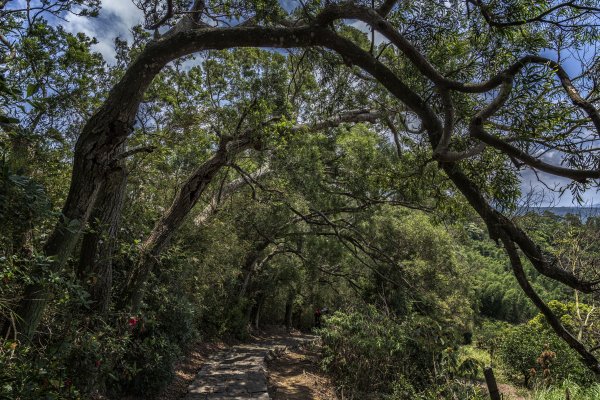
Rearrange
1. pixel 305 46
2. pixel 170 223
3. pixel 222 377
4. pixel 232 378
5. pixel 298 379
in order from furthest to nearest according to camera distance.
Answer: pixel 298 379, pixel 222 377, pixel 232 378, pixel 170 223, pixel 305 46

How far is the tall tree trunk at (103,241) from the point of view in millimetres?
4305

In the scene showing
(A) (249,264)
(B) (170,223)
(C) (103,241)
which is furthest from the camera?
(A) (249,264)

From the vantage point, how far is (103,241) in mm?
4629

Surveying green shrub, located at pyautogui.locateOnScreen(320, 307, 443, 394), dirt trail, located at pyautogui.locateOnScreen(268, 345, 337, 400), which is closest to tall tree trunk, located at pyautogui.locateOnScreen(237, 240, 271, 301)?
dirt trail, located at pyautogui.locateOnScreen(268, 345, 337, 400)

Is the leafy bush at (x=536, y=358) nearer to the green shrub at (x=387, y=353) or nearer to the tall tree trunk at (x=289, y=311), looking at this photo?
the green shrub at (x=387, y=353)

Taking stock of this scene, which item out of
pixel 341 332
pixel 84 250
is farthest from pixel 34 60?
pixel 341 332

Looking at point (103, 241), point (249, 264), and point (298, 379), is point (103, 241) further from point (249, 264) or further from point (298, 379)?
point (249, 264)

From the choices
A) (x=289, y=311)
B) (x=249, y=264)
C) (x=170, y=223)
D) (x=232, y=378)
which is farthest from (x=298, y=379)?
(x=289, y=311)

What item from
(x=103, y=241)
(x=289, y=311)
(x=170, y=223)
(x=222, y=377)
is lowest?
(x=222, y=377)

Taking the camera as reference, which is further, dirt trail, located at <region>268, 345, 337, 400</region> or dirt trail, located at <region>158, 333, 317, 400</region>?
dirt trail, located at <region>268, 345, 337, 400</region>

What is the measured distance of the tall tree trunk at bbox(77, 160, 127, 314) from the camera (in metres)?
4.30

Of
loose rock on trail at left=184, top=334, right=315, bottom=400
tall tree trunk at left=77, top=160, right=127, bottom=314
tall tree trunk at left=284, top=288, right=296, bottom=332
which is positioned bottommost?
loose rock on trail at left=184, top=334, right=315, bottom=400

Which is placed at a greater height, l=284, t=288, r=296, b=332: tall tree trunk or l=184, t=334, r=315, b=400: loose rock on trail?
l=284, t=288, r=296, b=332: tall tree trunk

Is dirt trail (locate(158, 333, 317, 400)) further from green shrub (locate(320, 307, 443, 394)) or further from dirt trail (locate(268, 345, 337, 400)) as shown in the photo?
green shrub (locate(320, 307, 443, 394))
